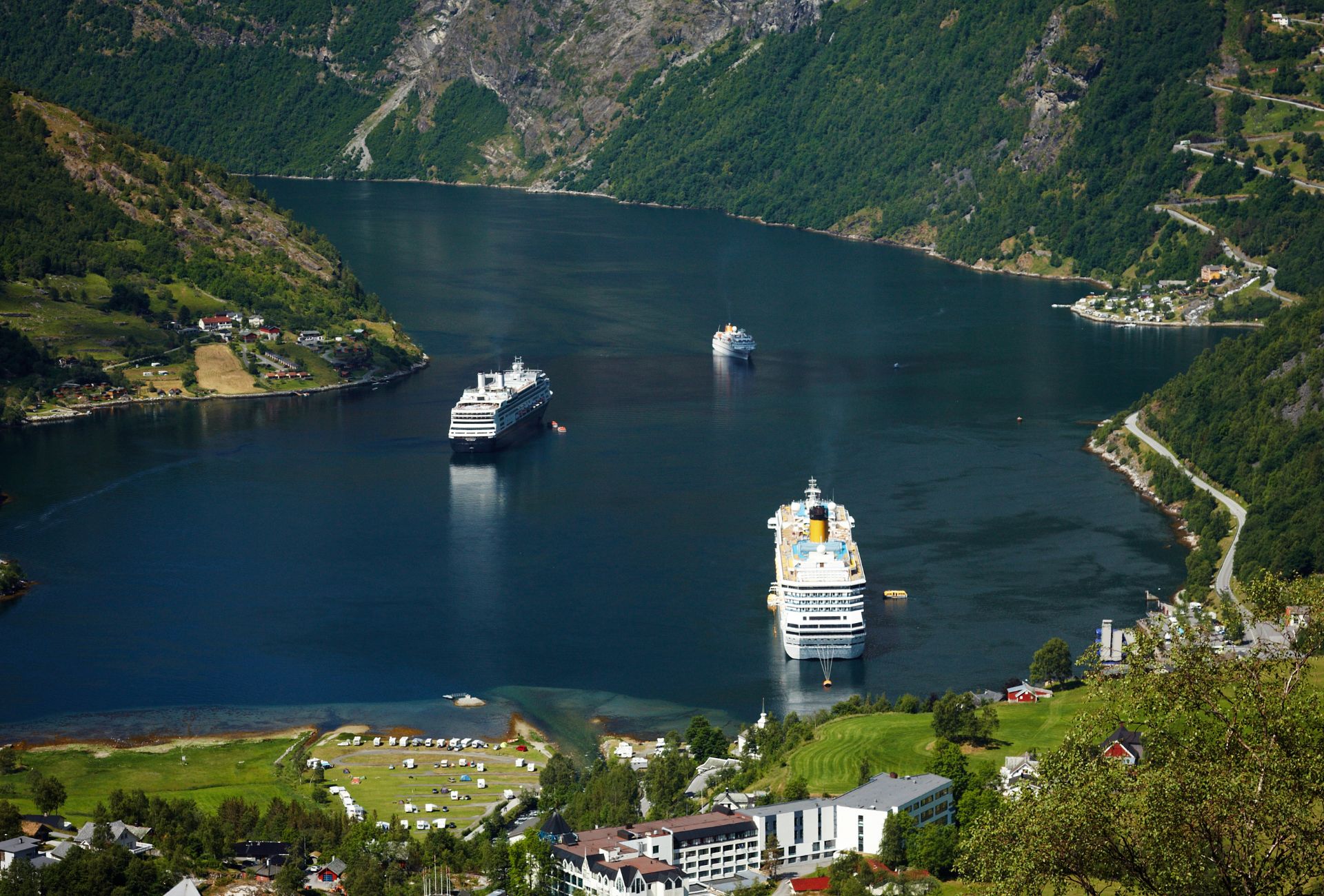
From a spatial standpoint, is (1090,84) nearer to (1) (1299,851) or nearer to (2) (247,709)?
(2) (247,709)

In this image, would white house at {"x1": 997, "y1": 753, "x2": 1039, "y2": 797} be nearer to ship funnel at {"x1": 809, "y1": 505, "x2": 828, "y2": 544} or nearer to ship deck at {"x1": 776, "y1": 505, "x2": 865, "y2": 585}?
ship deck at {"x1": 776, "y1": 505, "x2": 865, "y2": 585}

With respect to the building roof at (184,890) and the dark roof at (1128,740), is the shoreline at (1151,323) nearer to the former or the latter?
the dark roof at (1128,740)

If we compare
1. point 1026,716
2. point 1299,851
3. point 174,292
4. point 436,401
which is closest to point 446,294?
Answer: point 174,292

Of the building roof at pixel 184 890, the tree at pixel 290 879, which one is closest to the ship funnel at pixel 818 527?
the tree at pixel 290 879

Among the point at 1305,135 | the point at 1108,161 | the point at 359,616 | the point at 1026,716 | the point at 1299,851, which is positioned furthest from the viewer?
the point at 1108,161

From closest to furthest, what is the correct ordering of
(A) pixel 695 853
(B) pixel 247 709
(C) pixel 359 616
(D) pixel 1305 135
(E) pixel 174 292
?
(A) pixel 695 853, (B) pixel 247 709, (C) pixel 359 616, (E) pixel 174 292, (D) pixel 1305 135

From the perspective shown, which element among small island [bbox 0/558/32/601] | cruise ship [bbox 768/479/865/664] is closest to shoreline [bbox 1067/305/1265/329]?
cruise ship [bbox 768/479/865/664]
